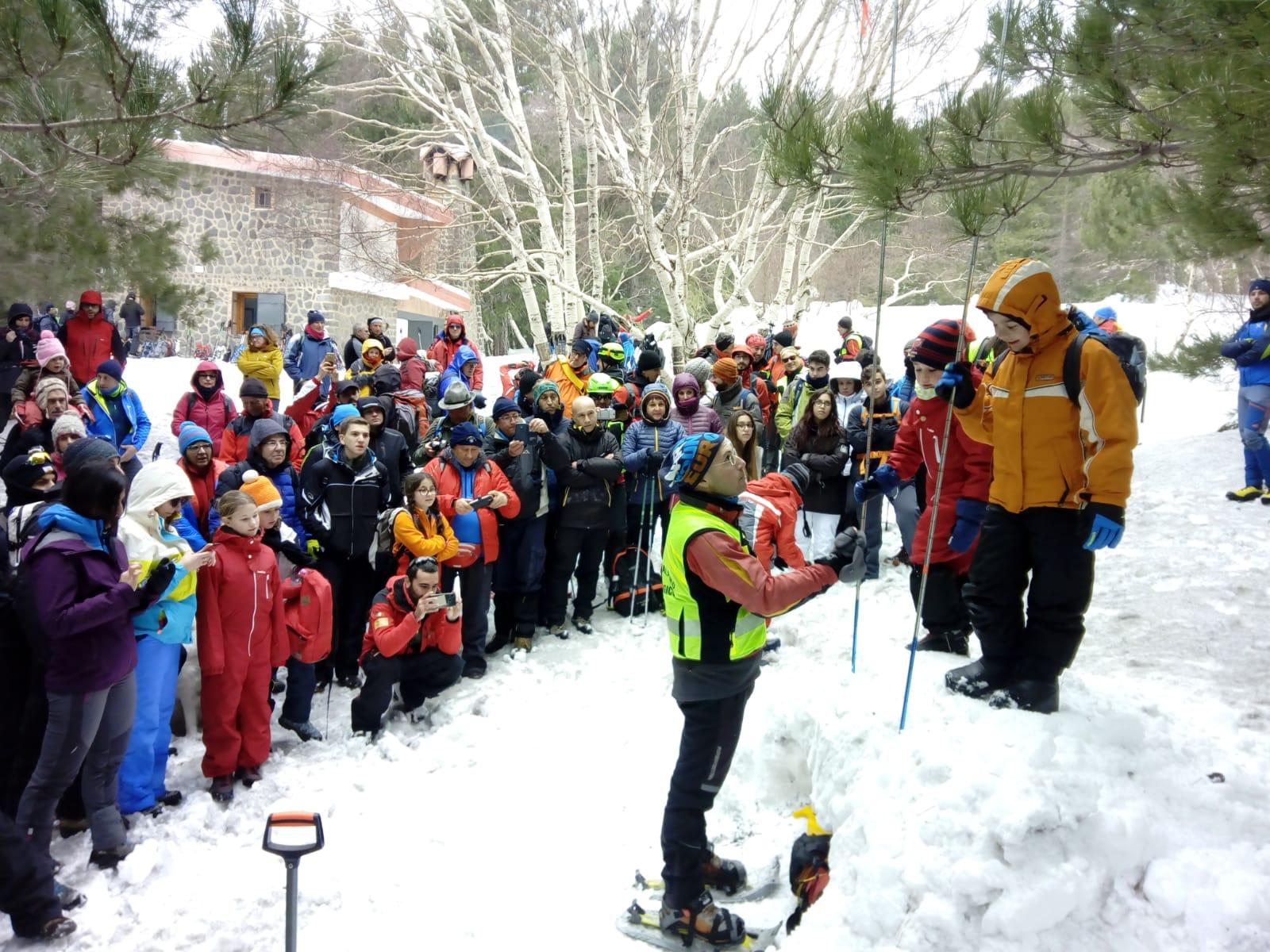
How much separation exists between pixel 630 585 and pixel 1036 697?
4308 millimetres

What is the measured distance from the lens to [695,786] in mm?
3621

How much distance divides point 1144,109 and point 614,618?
5.20 meters

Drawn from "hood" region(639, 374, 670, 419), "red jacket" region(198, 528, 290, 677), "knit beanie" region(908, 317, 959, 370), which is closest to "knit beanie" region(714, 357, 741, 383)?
"hood" region(639, 374, 670, 419)

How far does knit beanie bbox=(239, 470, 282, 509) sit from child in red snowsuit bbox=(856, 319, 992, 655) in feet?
11.3

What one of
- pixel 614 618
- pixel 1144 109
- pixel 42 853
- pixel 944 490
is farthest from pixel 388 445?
pixel 1144 109

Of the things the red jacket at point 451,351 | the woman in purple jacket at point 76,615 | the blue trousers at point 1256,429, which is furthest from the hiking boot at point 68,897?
the blue trousers at point 1256,429

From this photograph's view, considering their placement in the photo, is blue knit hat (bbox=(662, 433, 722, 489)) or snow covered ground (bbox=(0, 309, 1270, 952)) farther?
blue knit hat (bbox=(662, 433, 722, 489))

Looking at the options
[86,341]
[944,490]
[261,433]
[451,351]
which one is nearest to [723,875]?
[944,490]

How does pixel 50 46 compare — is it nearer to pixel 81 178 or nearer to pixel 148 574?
pixel 81 178

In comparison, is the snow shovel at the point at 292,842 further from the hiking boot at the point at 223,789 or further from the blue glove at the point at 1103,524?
the blue glove at the point at 1103,524

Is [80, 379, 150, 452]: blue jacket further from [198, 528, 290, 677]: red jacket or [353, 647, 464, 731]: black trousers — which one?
[353, 647, 464, 731]: black trousers

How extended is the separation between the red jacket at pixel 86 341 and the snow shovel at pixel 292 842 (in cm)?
918

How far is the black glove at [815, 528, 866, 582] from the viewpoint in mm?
3387

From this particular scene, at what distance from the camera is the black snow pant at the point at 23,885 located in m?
3.44
